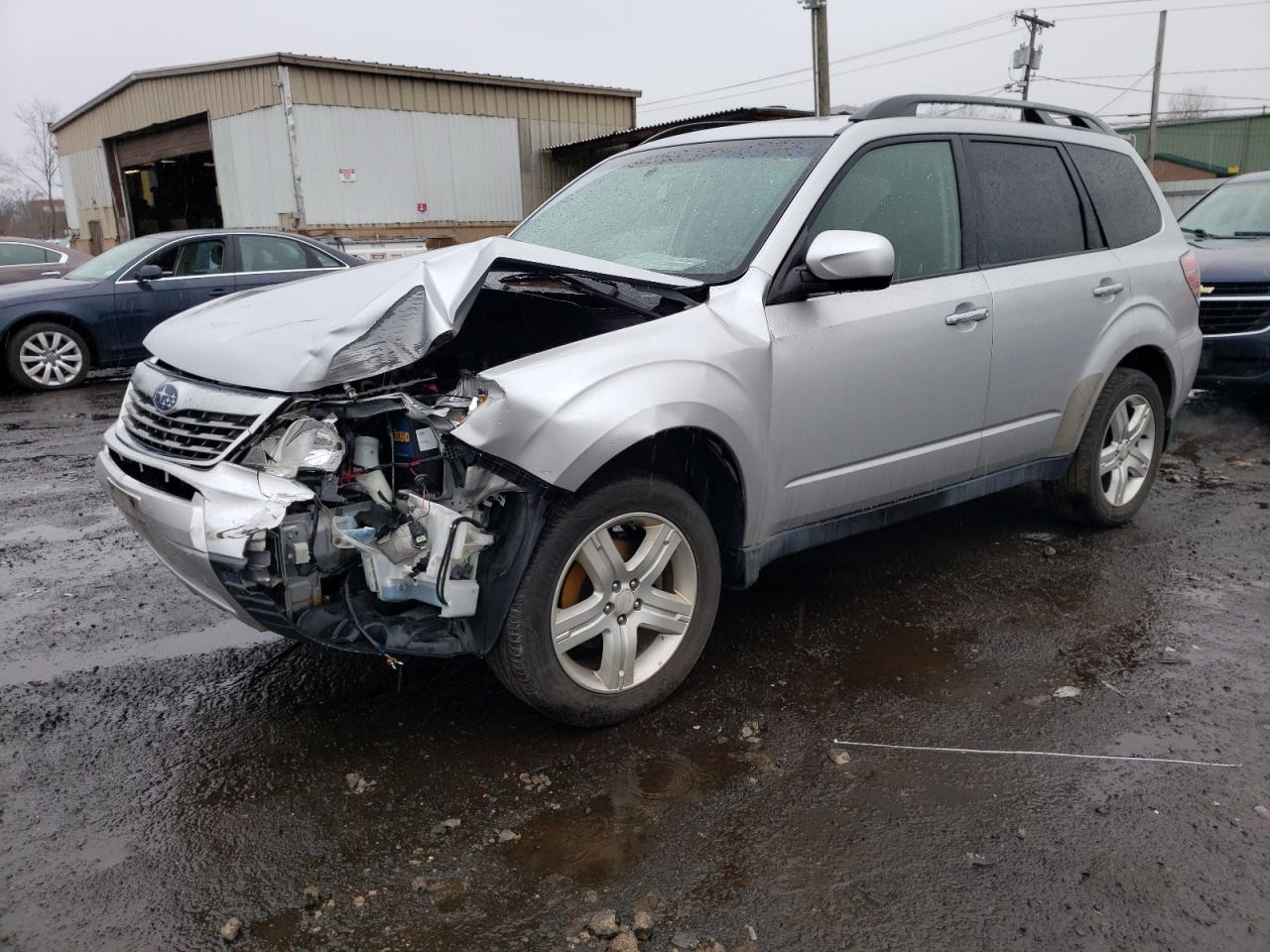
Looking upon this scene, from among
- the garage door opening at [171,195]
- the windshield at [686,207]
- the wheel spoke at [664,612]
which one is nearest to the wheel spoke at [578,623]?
the wheel spoke at [664,612]

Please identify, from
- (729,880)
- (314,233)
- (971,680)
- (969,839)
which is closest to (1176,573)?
(971,680)

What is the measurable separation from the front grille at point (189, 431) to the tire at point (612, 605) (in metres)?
0.90

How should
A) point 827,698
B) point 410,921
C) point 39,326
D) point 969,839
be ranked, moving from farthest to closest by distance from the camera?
point 39,326 → point 827,698 → point 969,839 → point 410,921

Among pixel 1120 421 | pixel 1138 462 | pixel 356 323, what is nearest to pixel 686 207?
pixel 356 323

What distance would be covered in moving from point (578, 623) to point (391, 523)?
0.64 m

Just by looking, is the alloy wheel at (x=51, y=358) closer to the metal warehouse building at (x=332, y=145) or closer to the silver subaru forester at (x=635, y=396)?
the silver subaru forester at (x=635, y=396)

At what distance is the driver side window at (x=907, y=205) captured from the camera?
3.63 meters

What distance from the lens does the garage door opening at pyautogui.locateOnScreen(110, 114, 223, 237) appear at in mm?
24312

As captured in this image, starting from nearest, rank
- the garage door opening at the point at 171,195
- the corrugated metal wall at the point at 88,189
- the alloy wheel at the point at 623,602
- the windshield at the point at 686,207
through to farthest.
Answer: the alloy wheel at the point at 623,602 → the windshield at the point at 686,207 → the garage door opening at the point at 171,195 → the corrugated metal wall at the point at 88,189

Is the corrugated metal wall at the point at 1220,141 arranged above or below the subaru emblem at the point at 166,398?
above

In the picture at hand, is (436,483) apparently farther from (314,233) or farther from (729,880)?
(314,233)

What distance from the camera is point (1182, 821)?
2654 mm

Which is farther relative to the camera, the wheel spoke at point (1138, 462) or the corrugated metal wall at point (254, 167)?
the corrugated metal wall at point (254, 167)

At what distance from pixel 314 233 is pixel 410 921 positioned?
18634 mm
